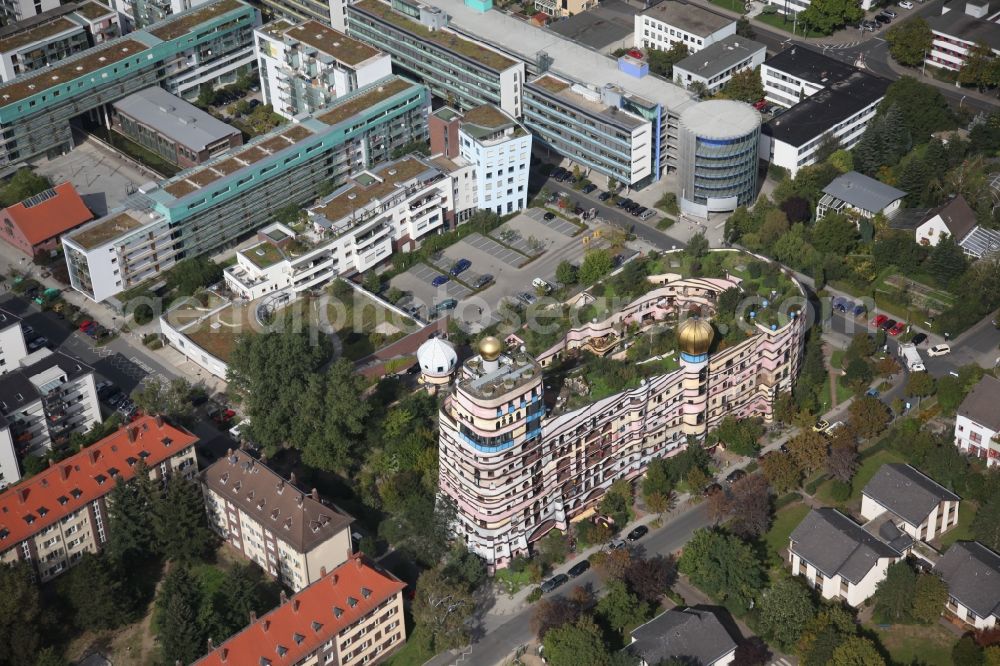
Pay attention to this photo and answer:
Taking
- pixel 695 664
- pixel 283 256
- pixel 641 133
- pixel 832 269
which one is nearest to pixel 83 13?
pixel 283 256

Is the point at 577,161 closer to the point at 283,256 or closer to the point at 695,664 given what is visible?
the point at 283,256

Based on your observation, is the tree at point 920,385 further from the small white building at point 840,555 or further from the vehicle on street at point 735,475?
the small white building at point 840,555

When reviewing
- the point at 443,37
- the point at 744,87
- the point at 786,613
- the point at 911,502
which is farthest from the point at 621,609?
the point at 443,37

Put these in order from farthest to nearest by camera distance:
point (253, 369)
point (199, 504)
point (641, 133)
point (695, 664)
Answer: point (641, 133)
point (253, 369)
point (199, 504)
point (695, 664)

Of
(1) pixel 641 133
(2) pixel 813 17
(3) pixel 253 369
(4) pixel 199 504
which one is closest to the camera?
(4) pixel 199 504

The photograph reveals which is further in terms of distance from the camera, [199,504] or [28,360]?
[28,360]

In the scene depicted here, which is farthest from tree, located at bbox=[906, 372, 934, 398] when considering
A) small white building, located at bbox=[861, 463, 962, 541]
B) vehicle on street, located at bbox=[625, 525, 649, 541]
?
vehicle on street, located at bbox=[625, 525, 649, 541]

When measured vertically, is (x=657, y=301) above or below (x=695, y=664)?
above
